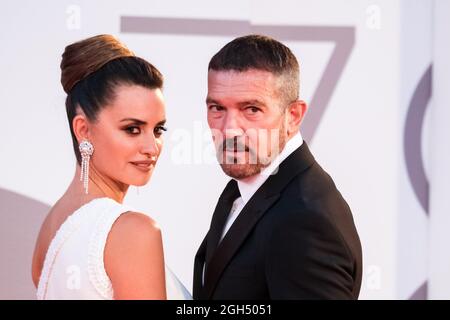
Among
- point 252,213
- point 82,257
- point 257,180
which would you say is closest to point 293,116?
point 257,180

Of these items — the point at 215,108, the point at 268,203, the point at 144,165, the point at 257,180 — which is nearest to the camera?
the point at 268,203

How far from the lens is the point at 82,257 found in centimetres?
217

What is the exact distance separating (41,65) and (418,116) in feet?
4.85

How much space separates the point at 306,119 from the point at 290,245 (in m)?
0.99

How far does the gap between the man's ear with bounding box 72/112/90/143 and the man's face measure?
0.40m

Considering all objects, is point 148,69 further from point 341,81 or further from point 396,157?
point 396,157

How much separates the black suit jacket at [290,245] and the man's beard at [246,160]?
68mm

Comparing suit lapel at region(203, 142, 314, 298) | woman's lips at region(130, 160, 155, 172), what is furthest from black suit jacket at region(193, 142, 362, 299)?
woman's lips at region(130, 160, 155, 172)

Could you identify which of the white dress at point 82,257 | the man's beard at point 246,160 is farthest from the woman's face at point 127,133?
the man's beard at point 246,160

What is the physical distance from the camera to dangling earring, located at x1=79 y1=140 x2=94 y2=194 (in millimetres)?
2305

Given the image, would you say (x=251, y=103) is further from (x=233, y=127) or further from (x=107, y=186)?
(x=107, y=186)

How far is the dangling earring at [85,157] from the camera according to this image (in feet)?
7.56

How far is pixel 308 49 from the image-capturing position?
2.88m
